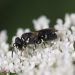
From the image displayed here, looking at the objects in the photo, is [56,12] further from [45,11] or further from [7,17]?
[7,17]

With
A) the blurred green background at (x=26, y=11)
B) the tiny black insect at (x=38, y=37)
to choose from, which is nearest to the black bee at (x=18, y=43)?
the tiny black insect at (x=38, y=37)

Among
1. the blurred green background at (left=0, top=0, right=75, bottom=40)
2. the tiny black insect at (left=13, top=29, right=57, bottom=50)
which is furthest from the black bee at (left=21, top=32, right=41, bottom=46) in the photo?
the blurred green background at (left=0, top=0, right=75, bottom=40)

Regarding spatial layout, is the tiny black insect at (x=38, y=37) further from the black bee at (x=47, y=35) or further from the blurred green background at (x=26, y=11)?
the blurred green background at (x=26, y=11)

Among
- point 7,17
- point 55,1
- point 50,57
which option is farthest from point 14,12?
point 50,57

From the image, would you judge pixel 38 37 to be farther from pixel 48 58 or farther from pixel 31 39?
pixel 48 58

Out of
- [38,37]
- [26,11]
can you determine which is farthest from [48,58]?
[26,11]

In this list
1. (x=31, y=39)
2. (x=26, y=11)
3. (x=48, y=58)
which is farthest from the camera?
(x=26, y=11)
